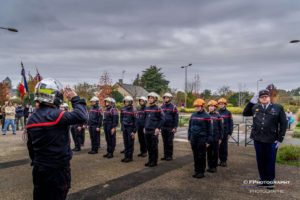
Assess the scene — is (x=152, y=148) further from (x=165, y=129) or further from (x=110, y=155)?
(x=110, y=155)

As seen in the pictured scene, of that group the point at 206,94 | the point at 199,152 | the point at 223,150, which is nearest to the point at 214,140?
the point at 223,150

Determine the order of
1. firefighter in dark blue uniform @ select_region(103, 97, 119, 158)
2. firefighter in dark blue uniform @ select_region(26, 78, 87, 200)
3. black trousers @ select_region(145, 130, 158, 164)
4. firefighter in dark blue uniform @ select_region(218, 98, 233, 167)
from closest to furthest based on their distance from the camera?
firefighter in dark blue uniform @ select_region(26, 78, 87, 200)
black trousers @ select_region(145, 130, 158, 164)
firefighter in dark blue uniform @ select_region(218, 98, 233, 167)
firefighter in dark blue uniform @ select_region(103, 97, 119, 158)

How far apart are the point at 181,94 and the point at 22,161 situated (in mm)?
52541

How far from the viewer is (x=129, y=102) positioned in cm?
908

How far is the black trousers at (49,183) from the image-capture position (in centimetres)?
297

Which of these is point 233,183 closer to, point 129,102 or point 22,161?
point 129,102

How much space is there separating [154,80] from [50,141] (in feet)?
200

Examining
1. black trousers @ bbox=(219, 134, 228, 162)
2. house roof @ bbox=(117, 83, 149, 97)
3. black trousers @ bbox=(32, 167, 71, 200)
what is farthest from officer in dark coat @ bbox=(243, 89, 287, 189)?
house roof @ bbox=(117, 83, 149, 97)

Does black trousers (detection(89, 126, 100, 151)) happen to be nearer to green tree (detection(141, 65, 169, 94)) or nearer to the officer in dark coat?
the officer in dark coat

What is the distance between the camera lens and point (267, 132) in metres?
5.66

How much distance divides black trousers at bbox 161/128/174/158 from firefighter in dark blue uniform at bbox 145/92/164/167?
1.03 m

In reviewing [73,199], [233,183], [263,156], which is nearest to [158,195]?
[73,199]

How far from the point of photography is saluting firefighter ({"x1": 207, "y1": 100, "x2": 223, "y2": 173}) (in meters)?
7.38

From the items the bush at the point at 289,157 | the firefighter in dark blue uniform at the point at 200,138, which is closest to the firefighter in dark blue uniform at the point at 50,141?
the firefighter in dark blue uniform at the point at 200,138
